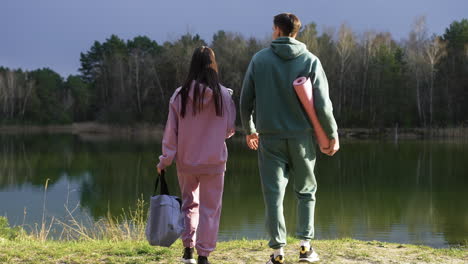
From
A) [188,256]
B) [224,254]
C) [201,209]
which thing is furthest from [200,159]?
[224,254]

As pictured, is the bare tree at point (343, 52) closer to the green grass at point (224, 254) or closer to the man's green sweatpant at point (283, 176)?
the green grass at point (224, 254)

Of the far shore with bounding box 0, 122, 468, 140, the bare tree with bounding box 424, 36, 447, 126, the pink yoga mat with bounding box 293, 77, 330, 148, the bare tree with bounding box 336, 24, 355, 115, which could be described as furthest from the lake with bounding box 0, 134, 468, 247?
the bare tree with bounding box 336, 24, 355, 115

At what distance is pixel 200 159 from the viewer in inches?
149

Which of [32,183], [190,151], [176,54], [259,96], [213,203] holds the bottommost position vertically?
[32,183]

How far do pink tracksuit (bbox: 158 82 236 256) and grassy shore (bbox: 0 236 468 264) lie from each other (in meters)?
0.37

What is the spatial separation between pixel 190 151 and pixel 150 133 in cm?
4376

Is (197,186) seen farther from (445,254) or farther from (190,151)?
(445,254)

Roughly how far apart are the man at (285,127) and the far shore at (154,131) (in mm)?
34529

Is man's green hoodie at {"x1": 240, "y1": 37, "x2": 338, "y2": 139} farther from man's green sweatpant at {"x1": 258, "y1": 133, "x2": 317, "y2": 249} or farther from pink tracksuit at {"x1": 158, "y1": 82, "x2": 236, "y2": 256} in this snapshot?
pink tracksuit at {"x1": 158, "y1": 82, "x2": 236, "y2": 256}

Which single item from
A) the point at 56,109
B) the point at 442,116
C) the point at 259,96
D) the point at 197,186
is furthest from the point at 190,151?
the point at 56,109

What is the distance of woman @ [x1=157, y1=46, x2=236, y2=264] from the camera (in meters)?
3.81

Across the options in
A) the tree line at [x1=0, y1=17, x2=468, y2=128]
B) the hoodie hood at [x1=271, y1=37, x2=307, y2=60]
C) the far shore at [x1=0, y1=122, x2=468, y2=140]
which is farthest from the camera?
the tree line at [x1=0, y1=17, x2=468, y2=128]

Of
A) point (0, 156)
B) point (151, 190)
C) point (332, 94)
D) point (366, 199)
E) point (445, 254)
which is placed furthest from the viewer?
point (332, 94)

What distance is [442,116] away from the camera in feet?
129
